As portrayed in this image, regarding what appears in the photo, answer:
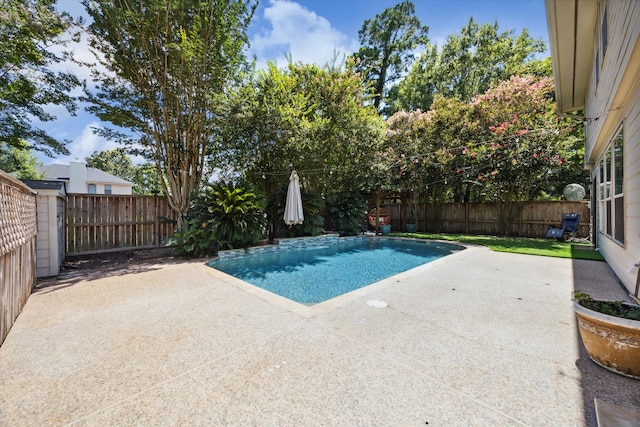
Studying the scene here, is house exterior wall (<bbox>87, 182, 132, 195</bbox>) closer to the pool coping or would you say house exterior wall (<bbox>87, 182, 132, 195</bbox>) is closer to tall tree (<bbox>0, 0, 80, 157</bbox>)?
tall tree (<bbox>0, 0, 80, 157</bbox>)

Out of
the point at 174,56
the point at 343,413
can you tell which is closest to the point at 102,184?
the point at 174,56

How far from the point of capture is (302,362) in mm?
2201

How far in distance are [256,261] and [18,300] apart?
4806mm

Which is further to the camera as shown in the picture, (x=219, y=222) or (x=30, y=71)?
(x=30, y=71)

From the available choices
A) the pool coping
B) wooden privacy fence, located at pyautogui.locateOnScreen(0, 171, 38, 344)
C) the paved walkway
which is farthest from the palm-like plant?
wooden privacy fence, located at pyautogui.locateOnScreen(0, 171, 38, 344)

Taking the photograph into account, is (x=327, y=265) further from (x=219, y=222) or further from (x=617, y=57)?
(x=617, y=57)

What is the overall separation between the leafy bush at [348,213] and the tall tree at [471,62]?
31.9 feet

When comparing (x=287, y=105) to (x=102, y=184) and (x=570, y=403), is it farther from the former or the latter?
(x=102, y=184)

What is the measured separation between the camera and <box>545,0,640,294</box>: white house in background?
3086mm

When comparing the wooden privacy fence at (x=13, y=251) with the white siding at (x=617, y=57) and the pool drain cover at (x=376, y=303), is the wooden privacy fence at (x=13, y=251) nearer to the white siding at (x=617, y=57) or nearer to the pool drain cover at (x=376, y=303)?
the pool drain cover at (x=376, y=303)

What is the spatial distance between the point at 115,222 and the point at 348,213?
28.7 ft

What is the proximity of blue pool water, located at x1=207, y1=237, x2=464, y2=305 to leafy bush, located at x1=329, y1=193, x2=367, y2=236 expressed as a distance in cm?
151

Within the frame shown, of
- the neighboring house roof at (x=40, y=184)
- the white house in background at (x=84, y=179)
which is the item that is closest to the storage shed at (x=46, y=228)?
the neighboring house roof at (x=40, y=184)

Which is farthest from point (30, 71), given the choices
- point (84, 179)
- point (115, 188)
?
point (115, 188)
